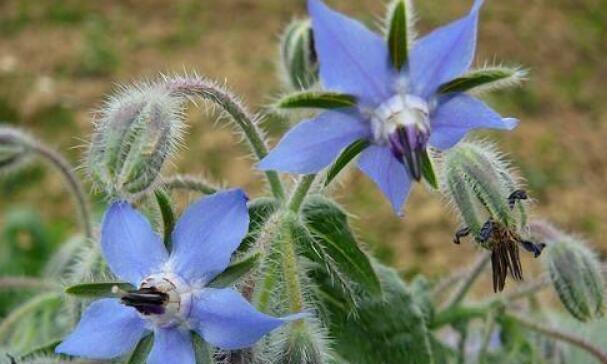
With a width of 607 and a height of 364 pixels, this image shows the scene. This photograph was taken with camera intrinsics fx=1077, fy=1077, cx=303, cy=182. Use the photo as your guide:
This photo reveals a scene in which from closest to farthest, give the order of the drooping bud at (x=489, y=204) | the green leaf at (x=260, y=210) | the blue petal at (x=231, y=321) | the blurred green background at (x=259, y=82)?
the blue petal at (x=231, y=321) → the drooping bud at (x=489, y=204) → the green leaf at (x=260, y=210) → the blurred green background at (x=259, y=82)

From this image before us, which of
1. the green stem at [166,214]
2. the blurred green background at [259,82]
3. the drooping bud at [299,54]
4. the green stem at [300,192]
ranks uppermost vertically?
the blurred green background at [259,82]

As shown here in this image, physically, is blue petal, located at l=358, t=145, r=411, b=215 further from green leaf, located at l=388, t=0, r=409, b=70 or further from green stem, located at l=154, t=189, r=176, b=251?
green stem, located at l=154, t=189, r=176, b=251

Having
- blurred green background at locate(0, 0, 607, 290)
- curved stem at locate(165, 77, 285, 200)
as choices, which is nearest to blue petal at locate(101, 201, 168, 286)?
curved stem at locate(165, 77, 285, 200)

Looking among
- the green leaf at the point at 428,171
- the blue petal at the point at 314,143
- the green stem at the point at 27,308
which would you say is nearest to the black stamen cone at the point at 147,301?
the blue petal at the point at 314,143

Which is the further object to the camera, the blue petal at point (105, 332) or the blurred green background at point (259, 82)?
the blurred green background at point (259, 82)

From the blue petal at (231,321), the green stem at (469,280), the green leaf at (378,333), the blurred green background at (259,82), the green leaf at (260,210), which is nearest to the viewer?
the blue petal at (231,321)

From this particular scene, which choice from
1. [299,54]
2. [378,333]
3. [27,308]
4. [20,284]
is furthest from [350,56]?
[20,284]

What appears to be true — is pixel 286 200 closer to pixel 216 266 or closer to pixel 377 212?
pixel 216 266

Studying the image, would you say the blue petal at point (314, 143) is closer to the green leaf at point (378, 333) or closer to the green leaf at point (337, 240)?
the green leaf at point (337, 240)
